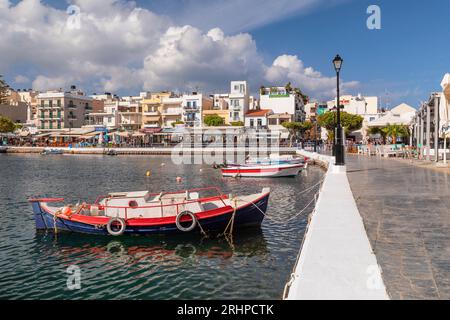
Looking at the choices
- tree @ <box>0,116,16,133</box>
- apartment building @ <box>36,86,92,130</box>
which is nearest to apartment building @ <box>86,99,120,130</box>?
apartment building @ <box>36,86,92,130</box>

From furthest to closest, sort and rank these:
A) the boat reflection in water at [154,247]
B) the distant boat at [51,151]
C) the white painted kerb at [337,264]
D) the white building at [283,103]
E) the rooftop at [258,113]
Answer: the white building at [283,103], the rooftop at [258,113], the distant boat at [51,151], the boat reflection in water at [154,247], the white painted kerb at [337,264]

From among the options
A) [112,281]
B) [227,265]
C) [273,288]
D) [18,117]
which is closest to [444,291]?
[273,288]

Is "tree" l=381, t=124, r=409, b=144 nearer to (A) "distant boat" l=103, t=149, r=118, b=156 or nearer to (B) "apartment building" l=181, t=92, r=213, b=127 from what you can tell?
(B) "apartment building" l=181, t=92, r=213, b=127

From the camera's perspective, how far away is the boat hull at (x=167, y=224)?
14508mm

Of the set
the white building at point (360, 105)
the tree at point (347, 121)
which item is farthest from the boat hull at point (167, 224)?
the white building at point (360, 105)

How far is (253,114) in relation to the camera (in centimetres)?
8888

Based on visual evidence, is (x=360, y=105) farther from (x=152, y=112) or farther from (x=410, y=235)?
(x=410, y=235)

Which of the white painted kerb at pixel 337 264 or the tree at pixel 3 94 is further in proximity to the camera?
the tree at pixel 3 94

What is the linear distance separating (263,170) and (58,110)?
78.5 meters

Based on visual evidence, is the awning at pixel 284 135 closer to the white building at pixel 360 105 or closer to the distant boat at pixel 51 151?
the white building at pixel 360 105

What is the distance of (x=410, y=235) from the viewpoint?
858 centimetres

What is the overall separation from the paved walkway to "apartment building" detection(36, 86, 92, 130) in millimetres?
96155

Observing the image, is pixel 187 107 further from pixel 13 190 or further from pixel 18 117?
pixel 13 190

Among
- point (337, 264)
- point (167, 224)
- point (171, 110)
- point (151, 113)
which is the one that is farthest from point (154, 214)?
point (151, 113)
